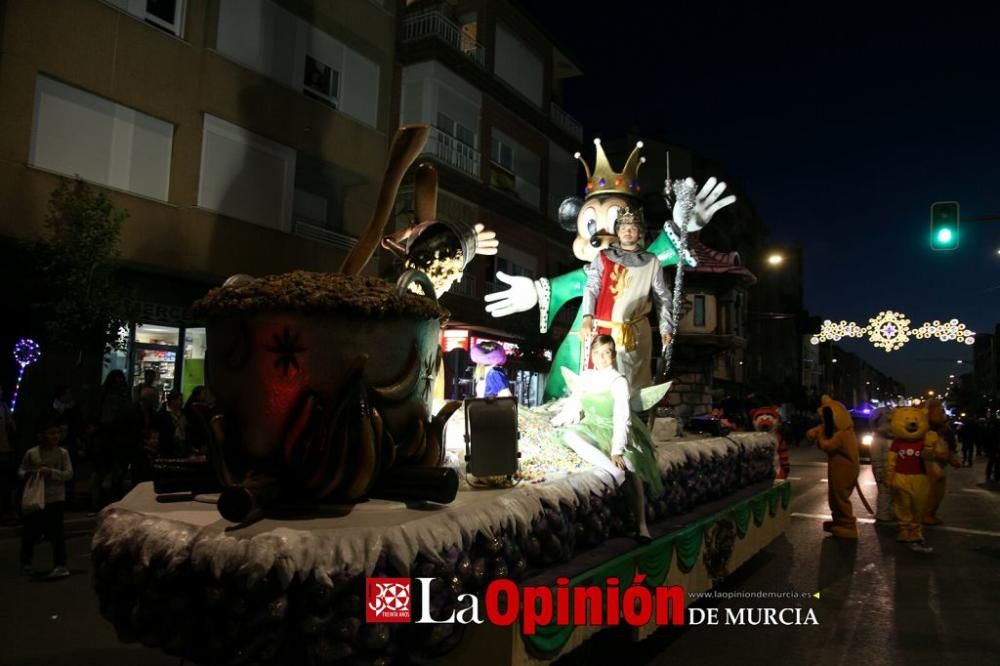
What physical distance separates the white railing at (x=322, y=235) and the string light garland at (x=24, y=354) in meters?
5.61

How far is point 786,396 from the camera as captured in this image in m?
45.1

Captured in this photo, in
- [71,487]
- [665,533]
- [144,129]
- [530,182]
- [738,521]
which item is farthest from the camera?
[530,182]

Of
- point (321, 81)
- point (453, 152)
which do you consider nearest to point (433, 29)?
point (453, 152)

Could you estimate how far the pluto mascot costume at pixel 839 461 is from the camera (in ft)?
30.0

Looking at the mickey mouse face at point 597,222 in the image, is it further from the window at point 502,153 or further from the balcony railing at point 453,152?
the window at point 502,153

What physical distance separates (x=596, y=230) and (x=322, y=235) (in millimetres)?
9961

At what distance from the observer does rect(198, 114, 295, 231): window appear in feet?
42.5

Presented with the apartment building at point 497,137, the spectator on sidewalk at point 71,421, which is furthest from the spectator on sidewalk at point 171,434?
the apartment building at point 497,137

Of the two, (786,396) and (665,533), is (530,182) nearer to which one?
(665,533)

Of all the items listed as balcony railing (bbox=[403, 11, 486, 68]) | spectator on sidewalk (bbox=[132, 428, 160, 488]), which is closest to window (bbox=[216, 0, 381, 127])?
balcony railing (bbox=[403, 11, 486, 68])

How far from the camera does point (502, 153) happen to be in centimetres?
2142

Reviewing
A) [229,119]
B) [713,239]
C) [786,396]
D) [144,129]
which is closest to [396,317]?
[144,129]

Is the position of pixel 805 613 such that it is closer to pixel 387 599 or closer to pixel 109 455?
pixel 387 599

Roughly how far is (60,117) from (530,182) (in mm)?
14051
